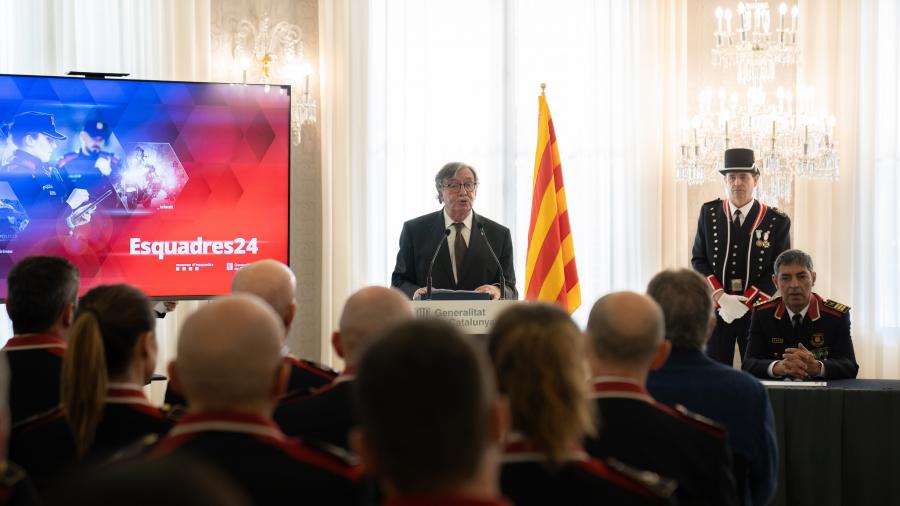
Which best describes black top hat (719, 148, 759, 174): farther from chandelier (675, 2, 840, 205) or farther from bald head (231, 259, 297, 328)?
bald head (231, 259, 297, 328)

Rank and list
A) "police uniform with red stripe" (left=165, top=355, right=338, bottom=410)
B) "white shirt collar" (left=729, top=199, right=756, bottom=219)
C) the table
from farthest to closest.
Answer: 1. "white shirt collar" (left=729, top=199, right=756, bottom=219)
2. the table
3. "police uniform with red stripe" (left=165, top=355, right=338, bottom=410)

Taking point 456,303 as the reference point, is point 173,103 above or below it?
above

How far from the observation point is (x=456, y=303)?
4148 millimetres

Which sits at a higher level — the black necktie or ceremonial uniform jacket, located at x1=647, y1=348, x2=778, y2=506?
the black necktie

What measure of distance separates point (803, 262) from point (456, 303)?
173 cm

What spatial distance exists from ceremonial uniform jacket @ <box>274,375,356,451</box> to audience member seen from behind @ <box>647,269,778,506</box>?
868mm

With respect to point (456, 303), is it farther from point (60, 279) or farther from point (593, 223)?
point (593, 223)

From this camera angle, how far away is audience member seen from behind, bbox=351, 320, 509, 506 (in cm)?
121

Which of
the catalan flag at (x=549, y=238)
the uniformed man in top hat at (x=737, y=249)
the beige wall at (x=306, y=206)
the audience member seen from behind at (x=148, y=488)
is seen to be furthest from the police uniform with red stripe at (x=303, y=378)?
the beige wall at (x=306, y=206)

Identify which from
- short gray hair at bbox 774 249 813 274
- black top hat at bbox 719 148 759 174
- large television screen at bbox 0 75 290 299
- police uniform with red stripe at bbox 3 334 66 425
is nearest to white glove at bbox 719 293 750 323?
black top hat at bbox 719 148 759 174

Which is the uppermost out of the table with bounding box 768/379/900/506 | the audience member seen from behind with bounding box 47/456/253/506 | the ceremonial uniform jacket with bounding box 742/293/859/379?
the audience member seen from behind with bounding box 47/456/253/506

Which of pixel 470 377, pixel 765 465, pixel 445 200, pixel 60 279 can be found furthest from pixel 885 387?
pixel 470 377

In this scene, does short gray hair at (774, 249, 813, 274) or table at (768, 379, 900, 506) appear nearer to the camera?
table at (768, 379, 900, 506)

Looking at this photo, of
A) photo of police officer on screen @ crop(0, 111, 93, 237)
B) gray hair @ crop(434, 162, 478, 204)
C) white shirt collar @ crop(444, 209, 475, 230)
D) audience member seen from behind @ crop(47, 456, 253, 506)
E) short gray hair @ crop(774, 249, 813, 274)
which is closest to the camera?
audience member seen from behind @ crop(47, 456, 253, 506)
